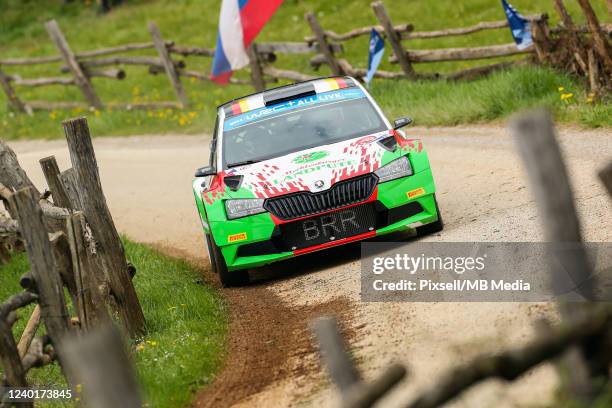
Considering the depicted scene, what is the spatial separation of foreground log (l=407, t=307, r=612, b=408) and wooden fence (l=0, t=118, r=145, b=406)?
7.08 feet

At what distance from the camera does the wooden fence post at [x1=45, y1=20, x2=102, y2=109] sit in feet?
81.7

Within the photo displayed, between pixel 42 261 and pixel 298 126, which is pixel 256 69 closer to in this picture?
pixel 298 126

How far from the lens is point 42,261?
6703 millimetres

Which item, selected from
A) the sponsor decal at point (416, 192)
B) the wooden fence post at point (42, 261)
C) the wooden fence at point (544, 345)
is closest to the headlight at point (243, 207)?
the sponsor decal at point (416, 192)

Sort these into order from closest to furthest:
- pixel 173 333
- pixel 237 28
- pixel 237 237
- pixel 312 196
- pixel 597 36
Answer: pixel 173 333 → pixel 312 196 → pixel 237 237 → pixel 597 36 → pixel 237 28

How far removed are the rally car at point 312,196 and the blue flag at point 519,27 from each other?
5.80m

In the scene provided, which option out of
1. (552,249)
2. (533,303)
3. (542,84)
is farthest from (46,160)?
(542,84)

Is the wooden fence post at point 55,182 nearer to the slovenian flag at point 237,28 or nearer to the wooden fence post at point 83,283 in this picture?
the wooden fence post at point 83,283

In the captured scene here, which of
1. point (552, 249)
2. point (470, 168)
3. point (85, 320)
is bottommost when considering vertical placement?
point (470, 168)

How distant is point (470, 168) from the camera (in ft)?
43.0

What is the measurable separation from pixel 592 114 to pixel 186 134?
30.6 ft

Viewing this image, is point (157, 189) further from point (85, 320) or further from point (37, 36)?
point (37, 36)

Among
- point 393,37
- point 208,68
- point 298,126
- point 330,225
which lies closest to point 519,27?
point 393,37

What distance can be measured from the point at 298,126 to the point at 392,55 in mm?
8991
